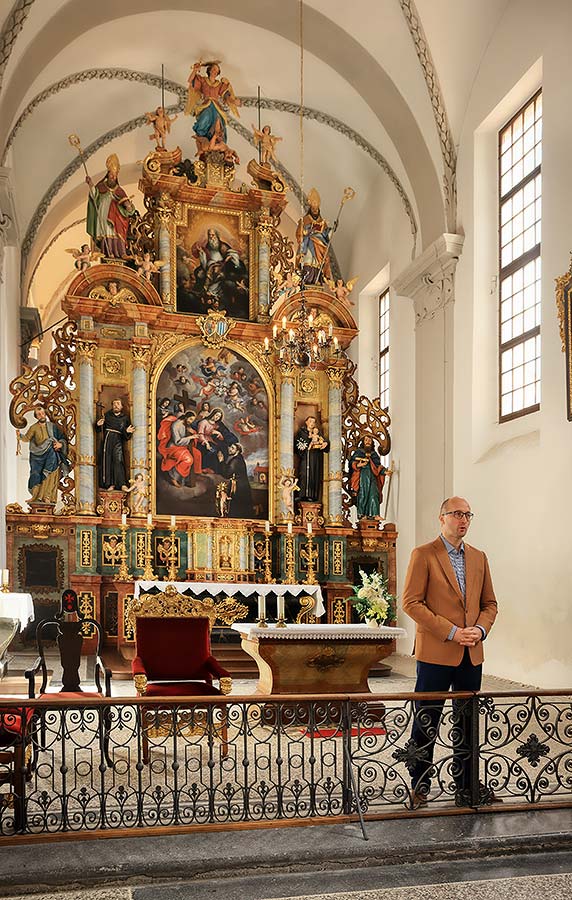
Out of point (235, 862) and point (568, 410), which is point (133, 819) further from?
point (568, 410)

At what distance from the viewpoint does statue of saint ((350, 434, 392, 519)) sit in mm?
13820

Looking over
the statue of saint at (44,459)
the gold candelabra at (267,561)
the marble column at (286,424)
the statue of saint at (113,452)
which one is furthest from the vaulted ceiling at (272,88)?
the gold candelabra at (267,561)

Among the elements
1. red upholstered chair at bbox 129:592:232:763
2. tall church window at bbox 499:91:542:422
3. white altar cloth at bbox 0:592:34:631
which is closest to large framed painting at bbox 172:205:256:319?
tall church window at bbox 499:91:542:422

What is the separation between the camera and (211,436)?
13.4 m

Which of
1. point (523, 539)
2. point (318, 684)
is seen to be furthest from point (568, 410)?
point (318, 684)

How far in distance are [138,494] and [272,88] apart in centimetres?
709

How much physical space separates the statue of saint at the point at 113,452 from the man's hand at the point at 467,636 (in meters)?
8.48

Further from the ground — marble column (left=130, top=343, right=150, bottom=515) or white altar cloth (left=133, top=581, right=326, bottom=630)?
marble column (left=130, top=343, right=150, bottom=515)

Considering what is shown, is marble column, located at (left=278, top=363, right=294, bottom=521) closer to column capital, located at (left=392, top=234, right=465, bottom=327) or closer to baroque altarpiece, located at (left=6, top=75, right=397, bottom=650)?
baroque altarpiece, located at (left=6, top=75, right=397, bottom=650)

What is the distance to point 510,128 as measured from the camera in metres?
11.8

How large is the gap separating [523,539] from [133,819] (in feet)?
22.5

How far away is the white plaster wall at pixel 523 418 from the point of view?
976 centimetres

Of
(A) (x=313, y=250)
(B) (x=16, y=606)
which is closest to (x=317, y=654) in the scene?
(B) (x=16, y=606)

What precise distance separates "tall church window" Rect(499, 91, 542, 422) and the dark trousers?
245 inches
